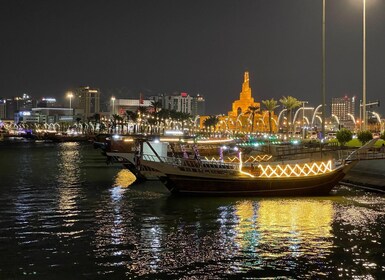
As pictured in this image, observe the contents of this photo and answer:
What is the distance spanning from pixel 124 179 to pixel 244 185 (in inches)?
805

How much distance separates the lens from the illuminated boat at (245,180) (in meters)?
38.6

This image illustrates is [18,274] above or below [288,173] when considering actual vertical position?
below

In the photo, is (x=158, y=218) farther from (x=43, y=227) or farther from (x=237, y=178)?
(x=237, y=178)

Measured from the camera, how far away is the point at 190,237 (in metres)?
25.4

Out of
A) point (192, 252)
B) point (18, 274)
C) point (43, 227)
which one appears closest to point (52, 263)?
point (18, 274)

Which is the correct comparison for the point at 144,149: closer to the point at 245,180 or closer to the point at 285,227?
the point at 245,180

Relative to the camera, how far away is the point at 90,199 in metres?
39.7

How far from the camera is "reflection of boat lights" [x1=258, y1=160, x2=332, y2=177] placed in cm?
3928

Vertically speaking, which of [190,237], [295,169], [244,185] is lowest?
[190,237]

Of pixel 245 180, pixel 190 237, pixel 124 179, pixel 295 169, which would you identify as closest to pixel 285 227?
pixel 190 237

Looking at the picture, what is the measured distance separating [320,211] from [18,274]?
62.8 ft

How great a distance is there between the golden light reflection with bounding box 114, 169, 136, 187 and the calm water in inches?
348

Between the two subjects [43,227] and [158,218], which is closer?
[43,227]

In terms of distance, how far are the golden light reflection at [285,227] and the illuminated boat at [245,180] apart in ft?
6.08
